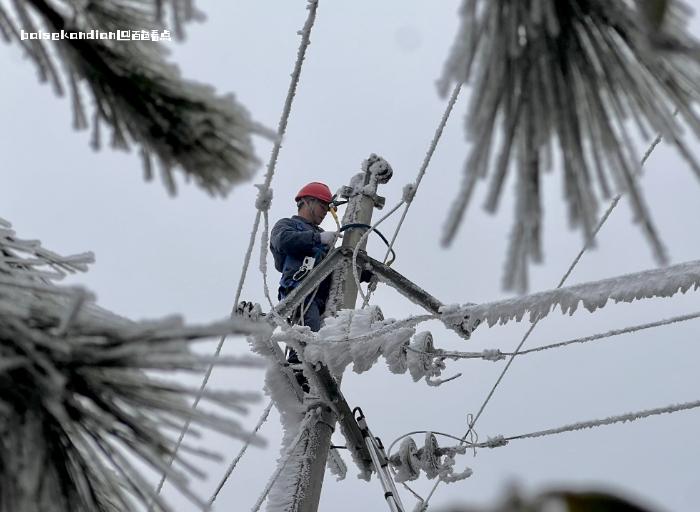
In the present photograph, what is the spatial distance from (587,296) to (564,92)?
281cm

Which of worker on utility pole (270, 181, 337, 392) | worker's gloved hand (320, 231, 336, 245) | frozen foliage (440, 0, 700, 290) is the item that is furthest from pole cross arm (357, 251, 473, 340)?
frozen foliage (440, 0, 700, 290)

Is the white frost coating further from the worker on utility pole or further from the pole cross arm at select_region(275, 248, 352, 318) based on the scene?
the worker on utility pole

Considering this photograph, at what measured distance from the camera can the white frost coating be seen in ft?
15.1

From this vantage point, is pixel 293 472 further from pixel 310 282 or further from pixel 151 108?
pixel 151 108

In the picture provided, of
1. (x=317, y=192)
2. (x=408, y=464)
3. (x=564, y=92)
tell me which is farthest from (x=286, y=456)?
(x=564, y=92)

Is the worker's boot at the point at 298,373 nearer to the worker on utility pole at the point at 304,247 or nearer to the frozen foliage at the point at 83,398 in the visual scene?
the worker on utility pole at the point at 304,247

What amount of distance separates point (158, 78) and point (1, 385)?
0.66 metres

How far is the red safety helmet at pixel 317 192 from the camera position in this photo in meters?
6.64

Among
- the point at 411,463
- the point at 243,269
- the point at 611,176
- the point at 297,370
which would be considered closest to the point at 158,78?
the point at 611,176

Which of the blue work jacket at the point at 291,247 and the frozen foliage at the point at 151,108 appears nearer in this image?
the frozen foliage at the point at 151,108

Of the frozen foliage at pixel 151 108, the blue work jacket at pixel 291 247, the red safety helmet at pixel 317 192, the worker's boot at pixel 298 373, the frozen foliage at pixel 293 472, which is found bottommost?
the frozen foliage at pixel 151 108

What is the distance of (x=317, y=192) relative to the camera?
6.67 m

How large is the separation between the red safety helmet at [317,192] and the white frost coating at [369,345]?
1986 mm

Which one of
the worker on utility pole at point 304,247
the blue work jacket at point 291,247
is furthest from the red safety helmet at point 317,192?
the blue work jacket at point 291,247
